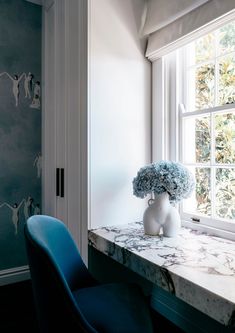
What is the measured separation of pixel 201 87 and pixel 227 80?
18 cm

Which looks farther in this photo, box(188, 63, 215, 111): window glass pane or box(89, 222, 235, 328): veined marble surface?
box(188, 63, 215, 111): window glass pane

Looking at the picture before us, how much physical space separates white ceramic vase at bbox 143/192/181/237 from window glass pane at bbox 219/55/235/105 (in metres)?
0.62

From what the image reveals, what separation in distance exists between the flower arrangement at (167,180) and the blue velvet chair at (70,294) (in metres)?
0.48

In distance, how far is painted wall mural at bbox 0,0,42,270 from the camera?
2.36 meters

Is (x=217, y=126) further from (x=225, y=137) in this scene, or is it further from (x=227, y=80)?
(x=227, y=80)

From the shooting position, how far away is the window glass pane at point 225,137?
4.93ft

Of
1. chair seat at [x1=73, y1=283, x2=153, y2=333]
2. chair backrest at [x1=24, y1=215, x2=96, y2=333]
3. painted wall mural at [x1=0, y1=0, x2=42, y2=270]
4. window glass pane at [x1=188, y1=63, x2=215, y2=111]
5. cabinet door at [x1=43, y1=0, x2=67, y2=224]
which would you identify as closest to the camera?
chair backrest at [x1=24, y1=215, x2=96, y2=333]

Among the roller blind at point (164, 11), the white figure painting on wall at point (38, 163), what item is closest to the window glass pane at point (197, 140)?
the roller blind at point (164, 11)

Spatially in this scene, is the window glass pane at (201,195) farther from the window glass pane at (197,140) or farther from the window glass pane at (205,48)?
the window glass pane at (205,48)

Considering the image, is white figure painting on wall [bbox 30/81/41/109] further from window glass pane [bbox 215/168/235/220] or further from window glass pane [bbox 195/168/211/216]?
→ window glass pane [bbox 215/168/235/220]

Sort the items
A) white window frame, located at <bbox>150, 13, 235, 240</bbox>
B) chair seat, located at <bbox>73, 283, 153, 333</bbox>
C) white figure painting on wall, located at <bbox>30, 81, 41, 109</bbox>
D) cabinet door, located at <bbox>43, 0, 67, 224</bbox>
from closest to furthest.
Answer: chair seat, located at <bbox>73, 283, 153, 333</bbox>, white window frame, located at <bbox>150, 13, 235, 240</bbox>, cabinet door, located at <bbox>43, 0, 67, 224</bbox>, white figure painting on wall, located at <bbox>30, 81, 41, 109</bbox>

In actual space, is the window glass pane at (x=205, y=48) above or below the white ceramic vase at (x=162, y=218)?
above

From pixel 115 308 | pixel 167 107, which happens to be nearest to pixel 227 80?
pixel 167 107

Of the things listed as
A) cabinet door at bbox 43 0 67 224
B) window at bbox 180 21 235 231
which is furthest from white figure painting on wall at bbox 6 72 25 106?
window at bbox 180 21 235 231
